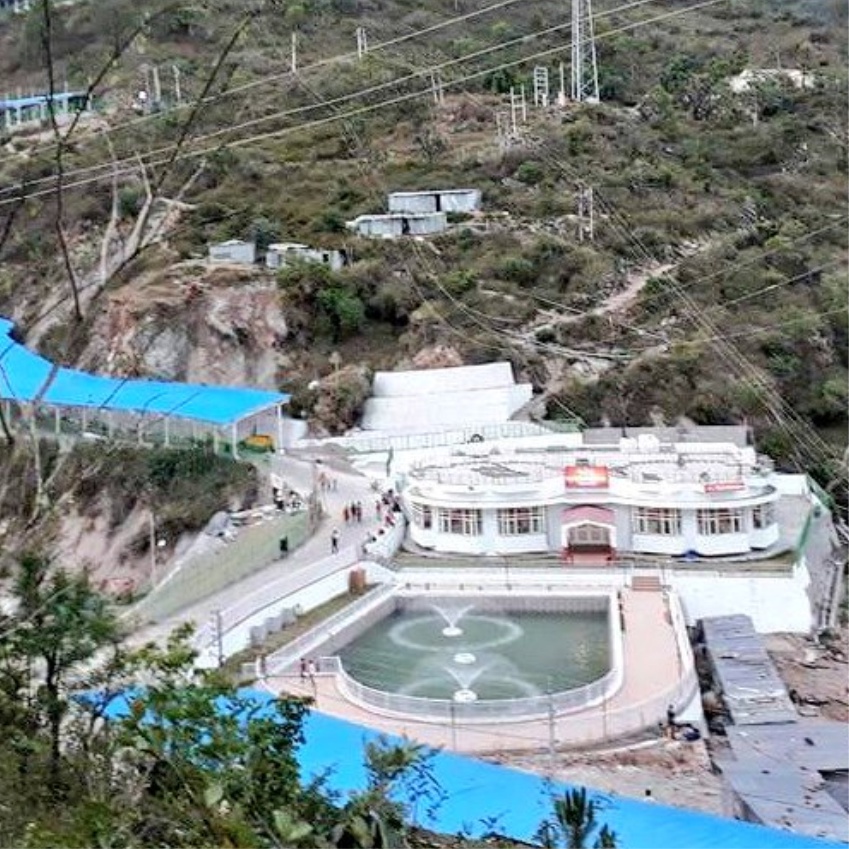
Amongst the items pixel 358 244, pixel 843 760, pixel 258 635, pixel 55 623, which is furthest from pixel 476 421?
pixel 55 623

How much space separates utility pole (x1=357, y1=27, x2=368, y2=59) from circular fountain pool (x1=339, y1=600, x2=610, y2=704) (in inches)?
821

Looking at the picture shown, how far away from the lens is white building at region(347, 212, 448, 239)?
72.1 ft

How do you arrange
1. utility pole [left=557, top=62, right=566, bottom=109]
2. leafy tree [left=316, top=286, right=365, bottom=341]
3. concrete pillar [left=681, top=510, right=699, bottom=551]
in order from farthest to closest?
1. utility pole [left=557, top=62, right=566, bottom=109]
2. leafy tree [left=316, top=286, right=365, bottom=341]
3. concrete pillar [left=681, top=510, right=699, bottom=551]

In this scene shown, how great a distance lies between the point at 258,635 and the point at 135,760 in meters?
7.26

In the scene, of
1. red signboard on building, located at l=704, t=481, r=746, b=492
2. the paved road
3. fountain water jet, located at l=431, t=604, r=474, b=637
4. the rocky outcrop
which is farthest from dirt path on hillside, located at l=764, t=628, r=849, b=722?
the rocky outcrop

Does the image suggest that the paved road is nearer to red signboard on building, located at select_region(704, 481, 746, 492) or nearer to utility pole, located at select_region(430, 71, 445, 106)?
red signboard on building, located at select_region(704, 481, 746, 492)

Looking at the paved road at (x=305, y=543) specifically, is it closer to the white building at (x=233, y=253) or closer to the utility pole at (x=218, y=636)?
the utility pole at (x=218, y=636)

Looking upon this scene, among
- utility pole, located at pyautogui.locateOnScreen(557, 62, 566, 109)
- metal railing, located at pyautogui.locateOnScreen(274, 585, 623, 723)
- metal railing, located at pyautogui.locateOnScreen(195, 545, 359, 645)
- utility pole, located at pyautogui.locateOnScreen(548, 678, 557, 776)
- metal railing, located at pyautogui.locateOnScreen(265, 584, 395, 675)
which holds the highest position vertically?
utility pole, located at pyautogui.locateOnScreen(557, 62, 566, 109)

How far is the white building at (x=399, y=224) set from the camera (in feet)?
72.1

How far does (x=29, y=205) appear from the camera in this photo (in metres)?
2.94

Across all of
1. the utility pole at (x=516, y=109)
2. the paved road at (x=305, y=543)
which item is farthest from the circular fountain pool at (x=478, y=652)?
the utility pole at (x=516, y=109)

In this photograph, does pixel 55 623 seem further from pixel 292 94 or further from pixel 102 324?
pixel 292 94

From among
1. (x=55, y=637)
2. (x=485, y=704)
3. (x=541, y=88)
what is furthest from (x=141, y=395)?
(x=541, y=88)

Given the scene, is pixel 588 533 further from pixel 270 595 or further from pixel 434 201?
pixel 434 201
